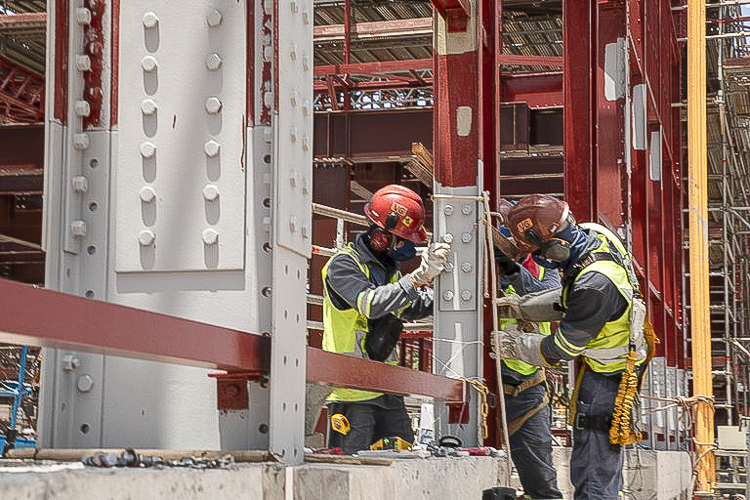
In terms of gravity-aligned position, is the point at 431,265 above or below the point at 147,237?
above

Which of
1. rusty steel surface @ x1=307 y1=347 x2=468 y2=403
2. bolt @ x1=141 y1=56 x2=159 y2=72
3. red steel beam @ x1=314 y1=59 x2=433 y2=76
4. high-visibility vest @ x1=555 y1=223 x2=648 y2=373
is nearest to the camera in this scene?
bolt @ x1=141 y1=56 x2=159 y2=72

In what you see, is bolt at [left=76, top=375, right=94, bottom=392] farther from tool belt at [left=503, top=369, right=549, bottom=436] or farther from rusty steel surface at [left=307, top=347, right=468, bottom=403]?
tool belt at [left=503, top=369, right=549, bottom=436]

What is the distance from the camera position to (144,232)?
11.0 feet

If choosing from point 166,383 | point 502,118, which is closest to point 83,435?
point 166,383

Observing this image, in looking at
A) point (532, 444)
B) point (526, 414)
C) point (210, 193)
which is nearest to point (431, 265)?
point (526, 414)

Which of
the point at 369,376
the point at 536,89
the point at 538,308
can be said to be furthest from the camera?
the point at 536,89

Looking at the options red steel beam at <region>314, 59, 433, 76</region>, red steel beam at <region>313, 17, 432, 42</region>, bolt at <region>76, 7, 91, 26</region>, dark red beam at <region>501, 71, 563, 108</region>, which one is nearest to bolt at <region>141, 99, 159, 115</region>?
bolt at <region>76, 7, 91, 26</region>

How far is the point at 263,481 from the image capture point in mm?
2971

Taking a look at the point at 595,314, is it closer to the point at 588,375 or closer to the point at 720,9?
the point at 588,375

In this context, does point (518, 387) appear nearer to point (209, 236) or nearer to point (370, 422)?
point (370, 422)

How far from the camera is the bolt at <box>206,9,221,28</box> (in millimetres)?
3377

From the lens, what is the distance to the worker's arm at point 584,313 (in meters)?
6.86

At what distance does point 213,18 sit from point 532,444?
509 centimetres

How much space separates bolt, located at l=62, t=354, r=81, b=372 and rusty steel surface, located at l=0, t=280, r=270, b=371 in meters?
0.56
